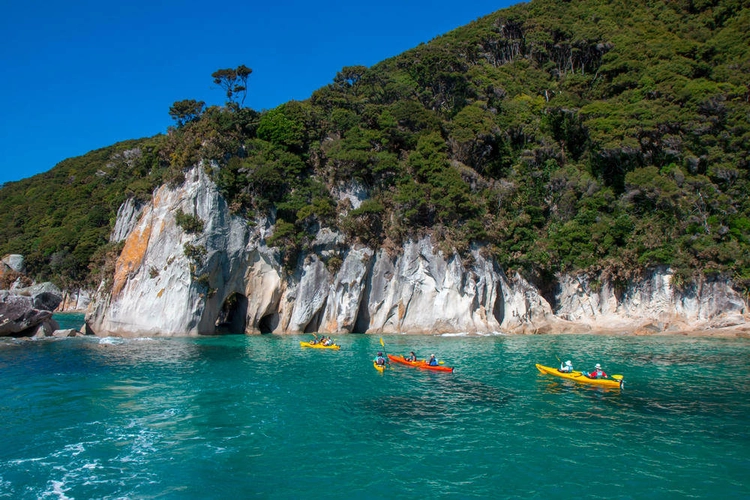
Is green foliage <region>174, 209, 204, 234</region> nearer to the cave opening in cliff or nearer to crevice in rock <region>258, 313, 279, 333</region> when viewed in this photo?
A: the cave opening in cliff

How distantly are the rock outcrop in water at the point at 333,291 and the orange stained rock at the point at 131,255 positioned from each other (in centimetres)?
12

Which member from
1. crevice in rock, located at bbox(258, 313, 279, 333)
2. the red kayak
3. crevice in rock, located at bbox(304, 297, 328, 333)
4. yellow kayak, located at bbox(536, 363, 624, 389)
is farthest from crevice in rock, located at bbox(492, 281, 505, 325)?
crevice in rock, located at bbox(258, 313, 279, 333)

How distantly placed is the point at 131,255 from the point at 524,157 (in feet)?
134

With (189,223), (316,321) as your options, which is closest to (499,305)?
(316,321)

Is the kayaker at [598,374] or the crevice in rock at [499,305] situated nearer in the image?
the kayaker at [598,374]

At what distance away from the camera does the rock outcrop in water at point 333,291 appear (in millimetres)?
41500

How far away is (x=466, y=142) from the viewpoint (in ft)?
171

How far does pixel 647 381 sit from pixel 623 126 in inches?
1346

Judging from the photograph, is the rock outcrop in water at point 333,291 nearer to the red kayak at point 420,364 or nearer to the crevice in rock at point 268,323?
the crevice in rock at point 268,323

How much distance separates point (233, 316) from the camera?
51.3 meters

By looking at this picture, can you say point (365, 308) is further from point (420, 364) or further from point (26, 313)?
point (26, 313)

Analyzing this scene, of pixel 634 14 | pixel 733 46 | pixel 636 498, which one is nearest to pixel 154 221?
pixel 636 498

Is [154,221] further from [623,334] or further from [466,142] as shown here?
[623,334]

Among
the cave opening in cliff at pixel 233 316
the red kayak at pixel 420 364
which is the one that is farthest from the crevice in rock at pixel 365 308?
the red kayak at pixel 420 364
